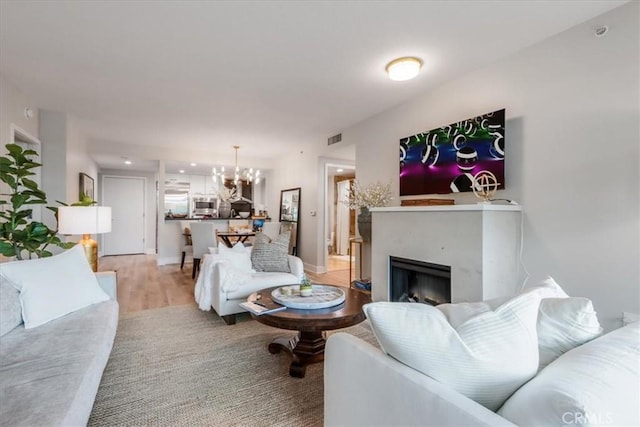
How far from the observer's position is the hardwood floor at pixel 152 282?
149 inches

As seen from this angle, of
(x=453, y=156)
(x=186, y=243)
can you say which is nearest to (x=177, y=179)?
(x=186, y=243)

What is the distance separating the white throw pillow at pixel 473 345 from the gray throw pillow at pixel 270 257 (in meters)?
2.62

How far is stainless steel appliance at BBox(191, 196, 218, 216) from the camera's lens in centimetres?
880

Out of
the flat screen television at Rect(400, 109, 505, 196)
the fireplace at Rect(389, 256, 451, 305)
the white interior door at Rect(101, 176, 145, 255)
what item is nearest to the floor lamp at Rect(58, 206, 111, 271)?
the fireplace at Rect(389, 256, 451, 305)

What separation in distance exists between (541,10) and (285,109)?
8.91ft

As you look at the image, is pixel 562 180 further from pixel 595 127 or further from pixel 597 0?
pixel 597 0

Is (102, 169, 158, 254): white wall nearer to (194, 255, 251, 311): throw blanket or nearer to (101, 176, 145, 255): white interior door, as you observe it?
(101, 176, 145, 255): white interior door

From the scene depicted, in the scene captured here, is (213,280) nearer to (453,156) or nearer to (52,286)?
(52,286)

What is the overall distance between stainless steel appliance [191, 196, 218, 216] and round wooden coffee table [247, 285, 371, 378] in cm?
701

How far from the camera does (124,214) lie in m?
7.87

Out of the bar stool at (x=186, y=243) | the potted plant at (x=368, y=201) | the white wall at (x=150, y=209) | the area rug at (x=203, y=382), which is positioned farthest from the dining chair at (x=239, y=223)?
the area rug at (x=203, y=382)

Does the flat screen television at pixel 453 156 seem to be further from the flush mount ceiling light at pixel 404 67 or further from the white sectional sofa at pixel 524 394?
the white sectional sofa at pixel 524 394

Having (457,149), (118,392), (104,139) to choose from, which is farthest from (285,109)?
(104,139)

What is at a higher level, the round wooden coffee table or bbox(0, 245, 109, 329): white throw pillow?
bbox(0, 245, 109, 329): white throw pillow
